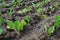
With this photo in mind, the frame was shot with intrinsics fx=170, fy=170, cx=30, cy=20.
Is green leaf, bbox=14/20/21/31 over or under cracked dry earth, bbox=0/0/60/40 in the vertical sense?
over

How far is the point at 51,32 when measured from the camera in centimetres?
222

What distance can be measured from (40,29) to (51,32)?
31cm

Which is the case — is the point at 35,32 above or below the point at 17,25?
below

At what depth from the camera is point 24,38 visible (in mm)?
2359

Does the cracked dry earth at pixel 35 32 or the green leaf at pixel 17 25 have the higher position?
the green leaf at pixel 17 25

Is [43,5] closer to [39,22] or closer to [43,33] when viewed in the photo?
[39,22]

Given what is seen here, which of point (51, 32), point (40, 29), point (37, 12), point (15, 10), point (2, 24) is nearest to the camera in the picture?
point (51, 32)

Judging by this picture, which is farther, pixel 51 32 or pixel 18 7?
pixel 18 7

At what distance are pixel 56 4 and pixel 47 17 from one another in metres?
0.49

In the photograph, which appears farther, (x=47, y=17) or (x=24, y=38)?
(x=47, y=17)

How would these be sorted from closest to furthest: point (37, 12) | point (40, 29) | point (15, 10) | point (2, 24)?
point (40, 29)
point (2, 24)
point (37, 12)
point (15, 10)

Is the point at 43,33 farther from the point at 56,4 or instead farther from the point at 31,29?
the point at 56,4

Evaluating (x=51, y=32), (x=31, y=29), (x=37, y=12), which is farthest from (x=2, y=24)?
(x=51, y=32)

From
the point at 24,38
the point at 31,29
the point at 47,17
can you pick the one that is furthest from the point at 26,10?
the point at 24,38
